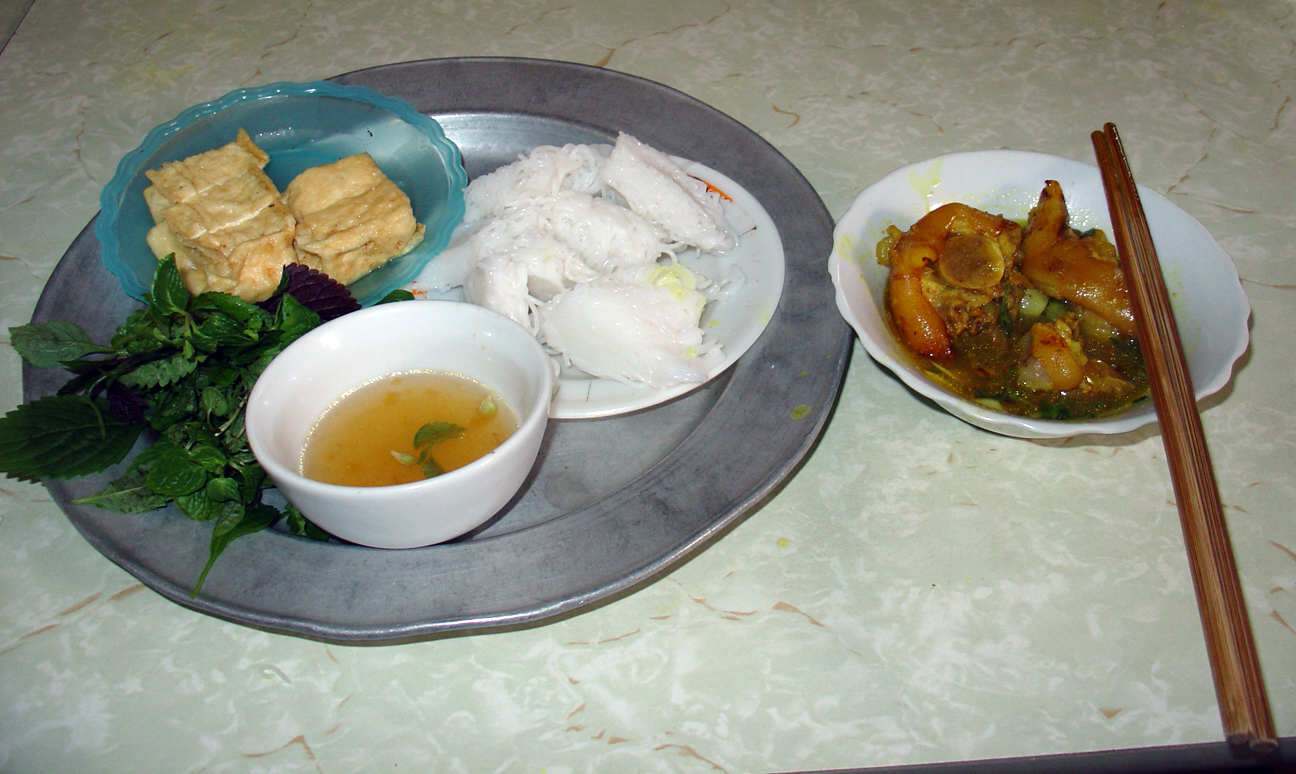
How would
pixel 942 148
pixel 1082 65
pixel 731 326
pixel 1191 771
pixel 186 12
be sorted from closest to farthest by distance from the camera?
1. pixel 1191 771
2. pixel 731 326
3. pixel 942 148
4. pixel 1082 65
5. pixel 186 12

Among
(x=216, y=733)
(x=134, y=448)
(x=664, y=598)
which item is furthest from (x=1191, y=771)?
(x=134, y=448)

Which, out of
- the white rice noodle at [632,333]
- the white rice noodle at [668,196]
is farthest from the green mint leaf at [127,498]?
the white rice noodle at [668,196]

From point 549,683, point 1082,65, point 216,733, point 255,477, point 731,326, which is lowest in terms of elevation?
point 216,733

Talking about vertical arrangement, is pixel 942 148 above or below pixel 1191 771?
above

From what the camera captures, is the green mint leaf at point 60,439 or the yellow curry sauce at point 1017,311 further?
the yellow curry sauce at point 1017,311

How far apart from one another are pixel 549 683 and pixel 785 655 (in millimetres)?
402

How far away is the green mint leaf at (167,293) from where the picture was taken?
5.07ft

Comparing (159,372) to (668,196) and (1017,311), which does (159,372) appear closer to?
(668,196)

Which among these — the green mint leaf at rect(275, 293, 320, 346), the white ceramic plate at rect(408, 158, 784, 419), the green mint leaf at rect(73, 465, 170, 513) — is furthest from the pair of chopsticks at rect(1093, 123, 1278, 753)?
the green mint leaf at rect(73, 465, 170, 513)

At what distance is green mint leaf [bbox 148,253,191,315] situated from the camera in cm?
154

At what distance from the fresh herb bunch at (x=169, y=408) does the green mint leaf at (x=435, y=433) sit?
255 mm

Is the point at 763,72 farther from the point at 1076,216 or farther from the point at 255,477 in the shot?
the point at 255,477

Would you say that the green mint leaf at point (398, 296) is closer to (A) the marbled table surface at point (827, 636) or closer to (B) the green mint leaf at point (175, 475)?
(B) the green mint leaf at point (175, 475)

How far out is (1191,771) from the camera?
1.26 m
